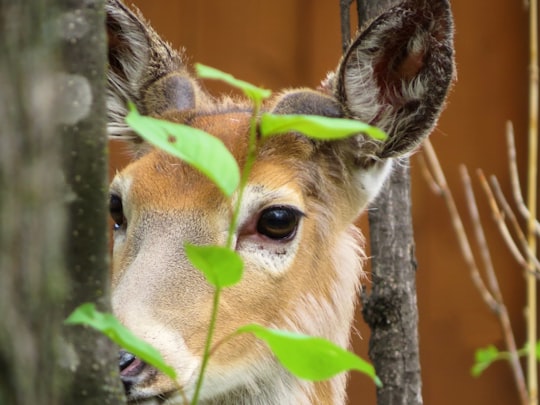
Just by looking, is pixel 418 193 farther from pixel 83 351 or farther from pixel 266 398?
pixel 83 351

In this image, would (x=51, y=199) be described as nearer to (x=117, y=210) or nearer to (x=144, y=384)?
(x=144, y=384)

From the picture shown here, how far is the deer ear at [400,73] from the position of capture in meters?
4.11

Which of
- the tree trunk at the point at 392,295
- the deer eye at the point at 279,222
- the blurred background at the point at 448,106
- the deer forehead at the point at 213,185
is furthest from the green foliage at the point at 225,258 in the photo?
the blurred background at the point at 448,106

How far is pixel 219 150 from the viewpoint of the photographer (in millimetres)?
1843

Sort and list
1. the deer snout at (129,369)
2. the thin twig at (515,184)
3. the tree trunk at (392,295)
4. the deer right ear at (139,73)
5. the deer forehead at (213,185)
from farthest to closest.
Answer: the tree trunk at (392,295) → the deer right ear at (139,73) → the deer forehead at (213,185) → the thin twig at (515,184) → the deer snout at (129,369)

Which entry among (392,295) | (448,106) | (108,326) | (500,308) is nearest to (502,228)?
(500,308)

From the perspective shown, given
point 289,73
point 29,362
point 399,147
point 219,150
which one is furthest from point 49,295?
point 289,73

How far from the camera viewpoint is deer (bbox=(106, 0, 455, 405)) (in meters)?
3.61

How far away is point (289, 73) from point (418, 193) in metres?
1.28

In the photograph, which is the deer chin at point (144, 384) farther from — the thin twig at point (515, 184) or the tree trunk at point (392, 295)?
the tree trunk at point (392, 295)

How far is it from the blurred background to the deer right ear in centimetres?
279

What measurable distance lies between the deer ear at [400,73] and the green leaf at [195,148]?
2.37m

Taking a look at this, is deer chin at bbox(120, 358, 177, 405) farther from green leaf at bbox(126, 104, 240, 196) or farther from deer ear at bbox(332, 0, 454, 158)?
deer ear at bbox(332, 0, 454, 158)

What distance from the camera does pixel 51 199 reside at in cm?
Answer: 142
